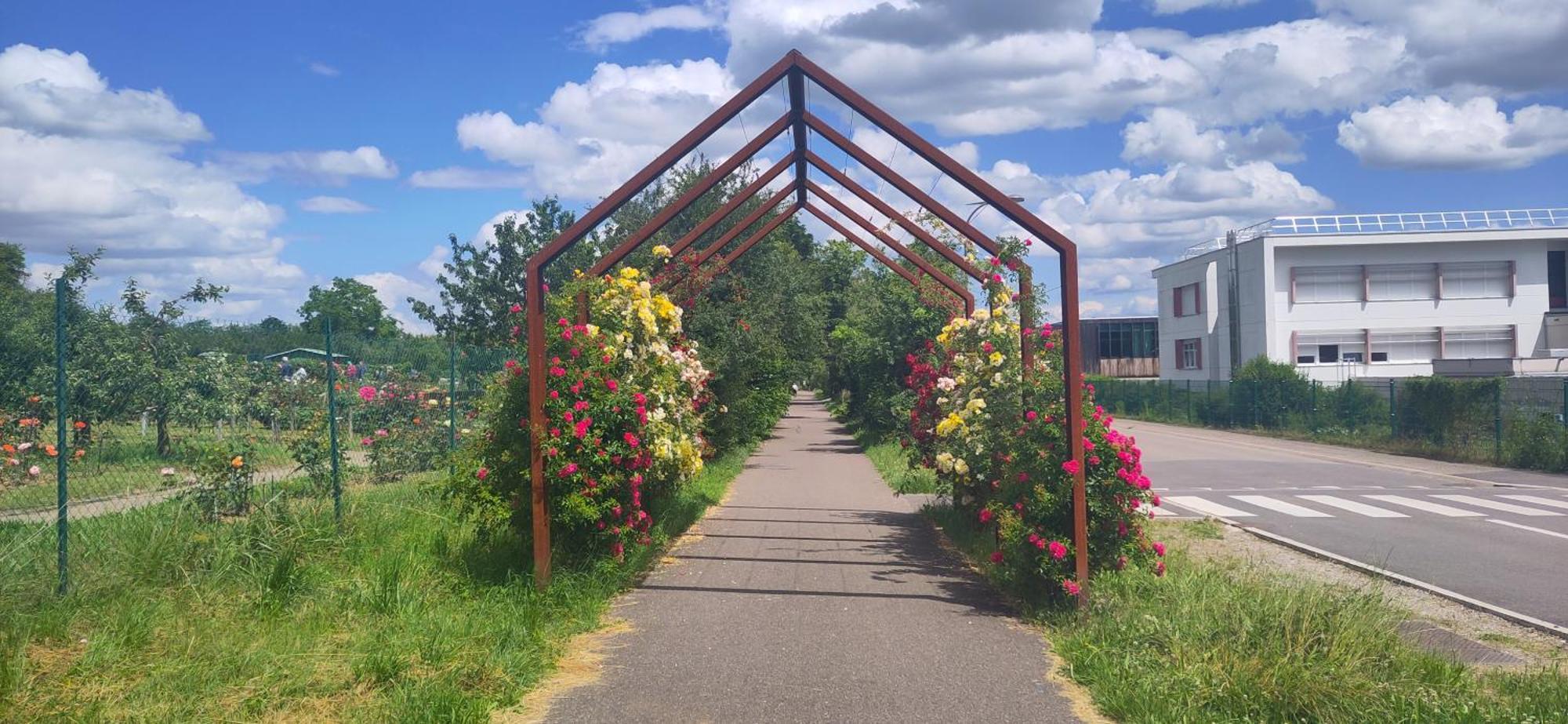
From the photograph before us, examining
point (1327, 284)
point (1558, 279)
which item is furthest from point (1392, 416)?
point (1558, 279)

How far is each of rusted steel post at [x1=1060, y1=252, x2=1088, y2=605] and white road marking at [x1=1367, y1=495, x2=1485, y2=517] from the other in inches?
401

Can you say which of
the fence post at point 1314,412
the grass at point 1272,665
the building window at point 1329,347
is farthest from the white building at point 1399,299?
the grass at point 1272,665

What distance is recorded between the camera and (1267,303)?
50.1 m

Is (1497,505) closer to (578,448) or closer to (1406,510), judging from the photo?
(1406,510)

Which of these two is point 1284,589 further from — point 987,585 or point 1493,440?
point 1493,440

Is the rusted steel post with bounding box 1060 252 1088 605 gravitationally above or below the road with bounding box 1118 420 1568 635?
above

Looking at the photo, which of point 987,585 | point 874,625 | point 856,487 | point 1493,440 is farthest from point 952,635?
point 1493,440

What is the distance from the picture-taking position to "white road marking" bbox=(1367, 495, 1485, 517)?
1609cm

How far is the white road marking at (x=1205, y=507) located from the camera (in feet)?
52.7

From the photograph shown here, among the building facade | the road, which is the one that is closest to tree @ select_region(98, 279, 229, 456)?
the road

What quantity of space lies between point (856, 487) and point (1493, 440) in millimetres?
15159

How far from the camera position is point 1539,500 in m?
17.9

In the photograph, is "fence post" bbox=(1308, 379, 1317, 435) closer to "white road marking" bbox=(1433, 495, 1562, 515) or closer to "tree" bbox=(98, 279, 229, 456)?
"white road marking" bbox=(1433, 495, 1562, 515)

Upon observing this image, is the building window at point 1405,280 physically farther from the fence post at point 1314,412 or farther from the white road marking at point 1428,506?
the white road marking at point 1428,506
